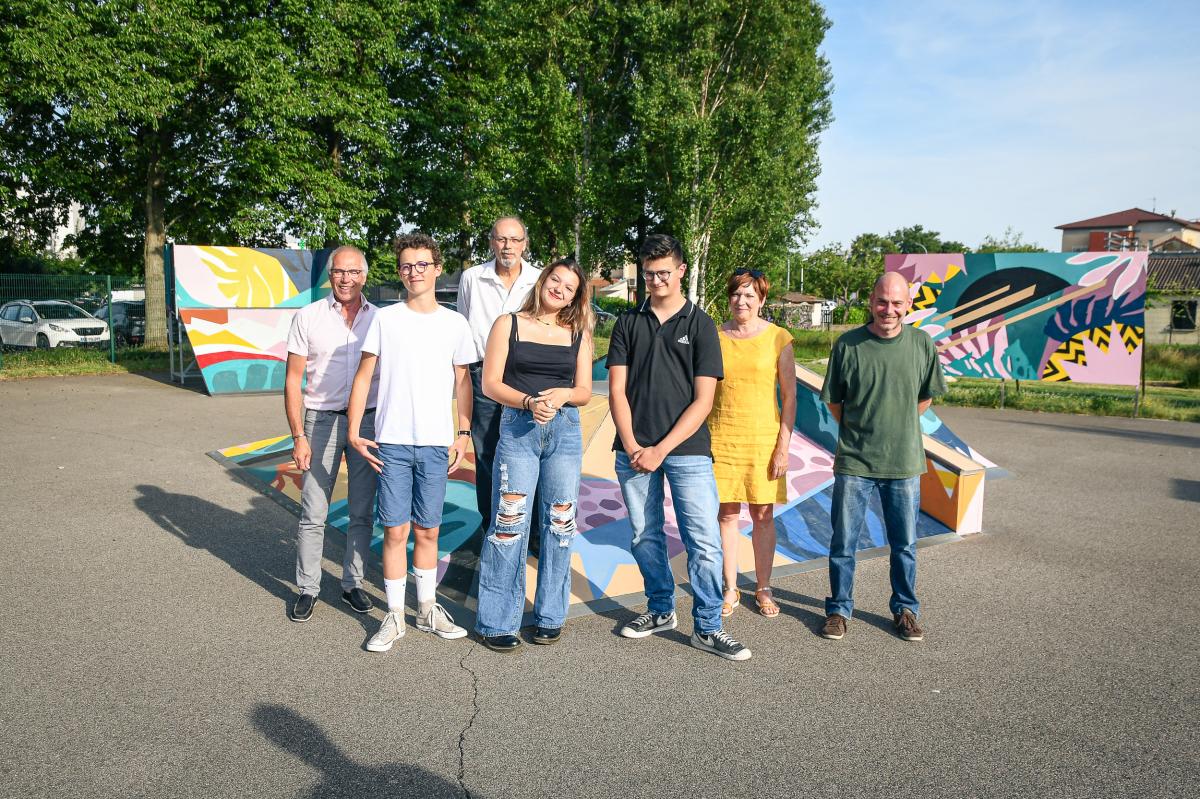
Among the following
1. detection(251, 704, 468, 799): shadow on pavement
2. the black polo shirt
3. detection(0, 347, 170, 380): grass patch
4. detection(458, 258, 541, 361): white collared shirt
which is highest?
detection(458, 258, 541, 361): white collared shirt

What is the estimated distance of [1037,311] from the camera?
41.8 feet

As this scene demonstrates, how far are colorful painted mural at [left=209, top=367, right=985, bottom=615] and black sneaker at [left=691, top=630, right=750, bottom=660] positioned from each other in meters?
0.69

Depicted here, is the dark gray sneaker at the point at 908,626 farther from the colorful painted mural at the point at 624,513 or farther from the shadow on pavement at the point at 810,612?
the colorful painted mural at the point at 624,513

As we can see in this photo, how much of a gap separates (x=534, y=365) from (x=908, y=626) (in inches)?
91.6

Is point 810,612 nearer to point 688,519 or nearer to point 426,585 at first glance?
point 688,519

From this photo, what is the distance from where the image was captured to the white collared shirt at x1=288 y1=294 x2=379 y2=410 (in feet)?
13.4

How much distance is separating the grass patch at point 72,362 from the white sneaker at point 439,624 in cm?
1603

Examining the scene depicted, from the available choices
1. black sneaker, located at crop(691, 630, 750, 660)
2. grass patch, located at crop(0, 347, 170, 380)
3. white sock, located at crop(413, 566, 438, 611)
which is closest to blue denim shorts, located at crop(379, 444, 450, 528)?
white sock, located at crop(413, 566, 438, 611)

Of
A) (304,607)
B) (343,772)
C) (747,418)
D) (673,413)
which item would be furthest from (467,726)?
(747,418)

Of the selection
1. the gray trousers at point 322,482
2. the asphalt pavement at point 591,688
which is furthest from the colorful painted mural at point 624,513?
the gray trousers at point 322,482

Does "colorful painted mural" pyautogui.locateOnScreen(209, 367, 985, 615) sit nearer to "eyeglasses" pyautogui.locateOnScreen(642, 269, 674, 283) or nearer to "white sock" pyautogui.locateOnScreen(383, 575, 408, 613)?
"white sock" pyautogui.locateOnScreen(383, 575, 408, 613)

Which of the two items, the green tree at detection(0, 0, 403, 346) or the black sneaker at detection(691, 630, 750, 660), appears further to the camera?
the green tree at detection(0, 0, 403, 346)

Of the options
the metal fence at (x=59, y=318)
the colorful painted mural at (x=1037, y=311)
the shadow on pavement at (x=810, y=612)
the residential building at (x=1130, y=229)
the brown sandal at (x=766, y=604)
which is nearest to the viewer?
the shadow on pavement at (x=810, y=612)

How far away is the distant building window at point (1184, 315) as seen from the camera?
41647mm
